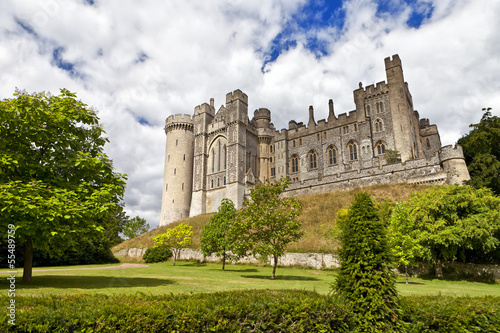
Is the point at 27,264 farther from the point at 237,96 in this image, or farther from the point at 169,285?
the point at 237,96

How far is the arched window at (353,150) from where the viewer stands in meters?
51.1

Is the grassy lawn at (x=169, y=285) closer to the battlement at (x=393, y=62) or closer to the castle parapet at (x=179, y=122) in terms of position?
the battlement at (x=393, y=62)

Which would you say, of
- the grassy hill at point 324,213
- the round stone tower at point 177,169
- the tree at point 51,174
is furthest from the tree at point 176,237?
the round stone tower at point 177,169

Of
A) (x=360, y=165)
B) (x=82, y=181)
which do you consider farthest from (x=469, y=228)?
(x=360, y=165)

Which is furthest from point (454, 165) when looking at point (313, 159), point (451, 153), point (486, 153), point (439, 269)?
point (313, 159)

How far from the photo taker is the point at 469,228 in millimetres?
19141

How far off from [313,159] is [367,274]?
5078 cm

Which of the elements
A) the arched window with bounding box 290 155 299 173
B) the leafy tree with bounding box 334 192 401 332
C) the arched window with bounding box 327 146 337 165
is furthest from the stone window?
the leafy tree with bounding box 334 192 401 332

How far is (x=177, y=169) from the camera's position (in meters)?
59.6

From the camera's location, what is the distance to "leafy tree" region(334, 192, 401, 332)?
245 inches

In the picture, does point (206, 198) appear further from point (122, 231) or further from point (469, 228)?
point (469, 228)

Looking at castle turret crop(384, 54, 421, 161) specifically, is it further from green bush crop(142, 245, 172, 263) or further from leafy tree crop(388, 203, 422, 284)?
green bush crop(142, 245, 172, 263)

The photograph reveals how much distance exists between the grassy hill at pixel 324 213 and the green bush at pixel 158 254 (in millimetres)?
3144

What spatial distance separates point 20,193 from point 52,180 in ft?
5.78
